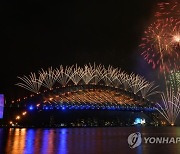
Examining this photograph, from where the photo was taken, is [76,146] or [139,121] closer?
[76,146]

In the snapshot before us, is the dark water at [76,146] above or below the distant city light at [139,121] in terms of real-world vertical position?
below

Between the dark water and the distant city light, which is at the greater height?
the distant city light

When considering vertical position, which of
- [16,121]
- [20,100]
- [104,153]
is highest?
[20,100]

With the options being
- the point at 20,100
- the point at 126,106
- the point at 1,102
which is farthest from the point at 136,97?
the point at 1,102

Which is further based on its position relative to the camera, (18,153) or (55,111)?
(55,111)

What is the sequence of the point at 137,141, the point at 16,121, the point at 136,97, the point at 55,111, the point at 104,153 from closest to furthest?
the point at 104,153, the point at 137,141, the point at 16,121, the point at 55,111, the point at 136,97

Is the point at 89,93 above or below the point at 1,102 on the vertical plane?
above

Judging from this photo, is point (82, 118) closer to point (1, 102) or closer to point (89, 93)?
point (89, 93)

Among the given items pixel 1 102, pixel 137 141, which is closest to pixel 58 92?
pixel 1 102

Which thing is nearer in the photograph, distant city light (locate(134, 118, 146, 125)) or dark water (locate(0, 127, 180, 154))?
dark water (locate(0, 127, 180, 154))

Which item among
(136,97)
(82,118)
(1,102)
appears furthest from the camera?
(136,97)

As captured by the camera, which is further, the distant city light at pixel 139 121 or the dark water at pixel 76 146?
the distant city light at pixel 139 121
